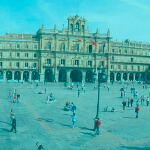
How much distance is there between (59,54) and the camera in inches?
2504

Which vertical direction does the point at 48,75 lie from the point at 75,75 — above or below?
below

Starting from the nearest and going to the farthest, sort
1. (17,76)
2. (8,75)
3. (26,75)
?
1. (8,75)
2. (17,76)
3. (26,75)

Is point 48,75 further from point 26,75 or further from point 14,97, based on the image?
point 14,97

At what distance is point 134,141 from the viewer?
47.4 feet

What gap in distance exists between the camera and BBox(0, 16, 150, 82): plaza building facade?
2408 inches

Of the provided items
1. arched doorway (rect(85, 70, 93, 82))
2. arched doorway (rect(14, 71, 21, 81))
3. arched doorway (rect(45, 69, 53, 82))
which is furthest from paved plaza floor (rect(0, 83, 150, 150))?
arched doorway (rect(85, 70, 93, 82))

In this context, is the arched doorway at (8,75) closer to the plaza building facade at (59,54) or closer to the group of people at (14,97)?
the plaza building facade at (59,54)

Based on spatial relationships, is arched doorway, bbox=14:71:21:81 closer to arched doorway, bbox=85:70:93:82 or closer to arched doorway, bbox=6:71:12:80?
arched doorway, bbox=6:71:12:80

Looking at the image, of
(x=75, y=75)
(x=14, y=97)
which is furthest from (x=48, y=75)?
(x=14, y=97)

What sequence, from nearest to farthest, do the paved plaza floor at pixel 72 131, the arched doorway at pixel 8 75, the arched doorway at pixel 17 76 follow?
the paved plaza floor at pixel 72 131
the arched doorway at pixel 8 75
the arched doorway at pixel 17 76

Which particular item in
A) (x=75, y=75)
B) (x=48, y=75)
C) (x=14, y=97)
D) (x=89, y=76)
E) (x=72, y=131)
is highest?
(x=75, y=75)

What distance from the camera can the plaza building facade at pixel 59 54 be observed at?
61.2m

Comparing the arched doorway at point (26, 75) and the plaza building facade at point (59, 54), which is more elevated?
the plaza building facade at point (59, 54)

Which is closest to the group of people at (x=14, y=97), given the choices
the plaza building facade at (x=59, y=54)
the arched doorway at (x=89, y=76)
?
the plaza building facade at (x=59, y=54)
